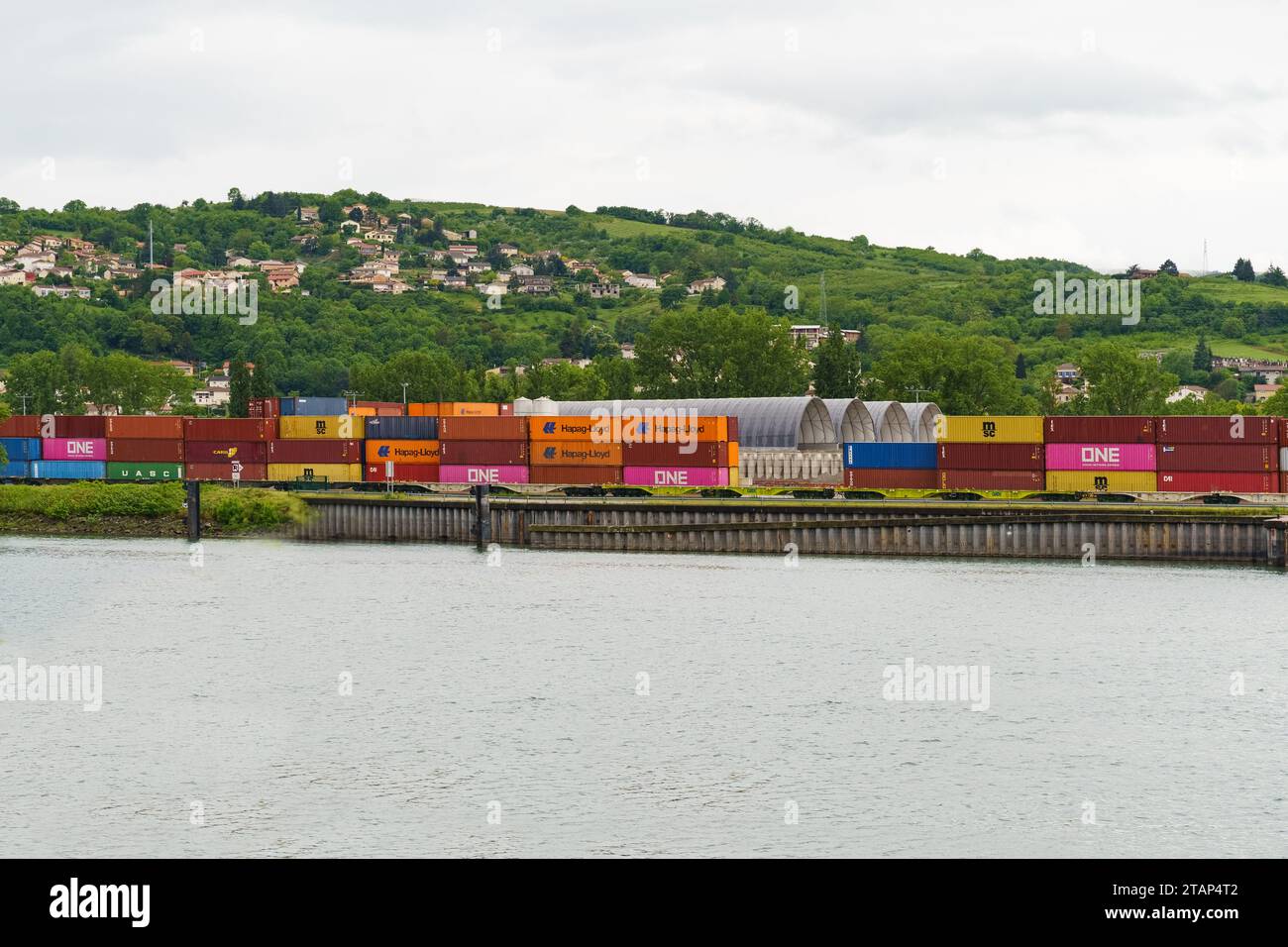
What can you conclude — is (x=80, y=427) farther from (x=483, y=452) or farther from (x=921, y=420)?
(x=921, y=420)

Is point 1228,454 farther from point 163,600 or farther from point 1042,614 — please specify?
point 163,600

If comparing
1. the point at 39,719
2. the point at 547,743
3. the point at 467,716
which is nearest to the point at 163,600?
the point at 39,719

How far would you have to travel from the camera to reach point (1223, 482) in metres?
86.4

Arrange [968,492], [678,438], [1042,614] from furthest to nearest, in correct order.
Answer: [678,438] < [968,492] < [1042,614]

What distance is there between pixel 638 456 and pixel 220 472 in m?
35.3

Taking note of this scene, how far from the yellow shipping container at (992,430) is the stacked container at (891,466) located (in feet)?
5.70

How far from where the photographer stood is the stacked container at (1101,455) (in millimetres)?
88500

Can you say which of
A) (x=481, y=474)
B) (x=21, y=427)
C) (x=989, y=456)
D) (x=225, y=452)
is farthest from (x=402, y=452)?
(x=989, y=456)

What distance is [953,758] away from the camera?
39.4 metres

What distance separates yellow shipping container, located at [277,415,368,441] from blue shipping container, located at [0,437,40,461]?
23.5 metres

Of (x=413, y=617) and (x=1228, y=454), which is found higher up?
(x=1228, y=454)

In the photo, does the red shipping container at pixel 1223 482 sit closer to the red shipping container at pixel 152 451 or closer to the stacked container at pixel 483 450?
the stacked container at pixel 483 450

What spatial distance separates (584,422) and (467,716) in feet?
189
